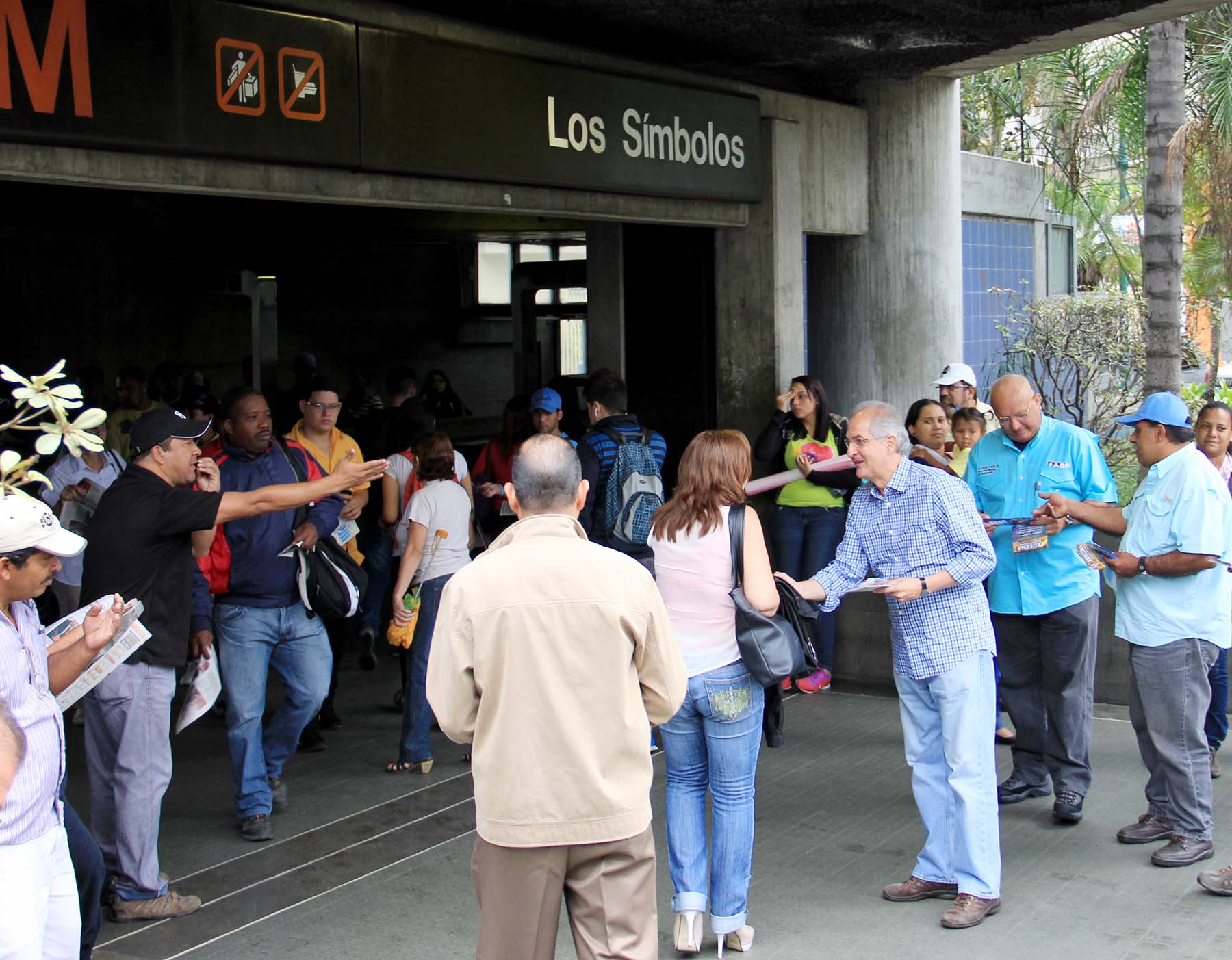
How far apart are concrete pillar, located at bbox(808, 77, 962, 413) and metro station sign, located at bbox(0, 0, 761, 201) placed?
98.4 inches

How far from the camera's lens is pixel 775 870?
17.8 ft

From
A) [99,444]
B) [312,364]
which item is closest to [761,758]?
[99,444]

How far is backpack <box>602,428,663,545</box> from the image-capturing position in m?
7.16

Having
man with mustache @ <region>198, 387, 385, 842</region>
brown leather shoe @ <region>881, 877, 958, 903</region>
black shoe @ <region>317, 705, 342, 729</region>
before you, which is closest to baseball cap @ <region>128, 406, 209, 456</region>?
man with mustache @ <region>198, 387, 385, 842</region>

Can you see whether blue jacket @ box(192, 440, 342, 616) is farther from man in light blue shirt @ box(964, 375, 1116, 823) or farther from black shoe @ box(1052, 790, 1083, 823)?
black shoe @ box(1052, 790, 1083, 823)

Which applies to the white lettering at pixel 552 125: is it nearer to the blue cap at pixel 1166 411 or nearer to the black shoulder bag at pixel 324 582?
the black shoulder bag at pixel 324 582

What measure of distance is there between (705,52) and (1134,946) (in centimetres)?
623

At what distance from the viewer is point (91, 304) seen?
1712 centimetres

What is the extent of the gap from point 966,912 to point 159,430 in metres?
3.40

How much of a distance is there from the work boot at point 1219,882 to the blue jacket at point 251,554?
384cm

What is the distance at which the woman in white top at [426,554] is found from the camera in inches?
261

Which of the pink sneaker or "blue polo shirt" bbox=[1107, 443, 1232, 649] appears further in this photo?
the pink sneaker

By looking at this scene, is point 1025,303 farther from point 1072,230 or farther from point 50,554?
point 50,554

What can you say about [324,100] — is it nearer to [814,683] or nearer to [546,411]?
[546,411]
